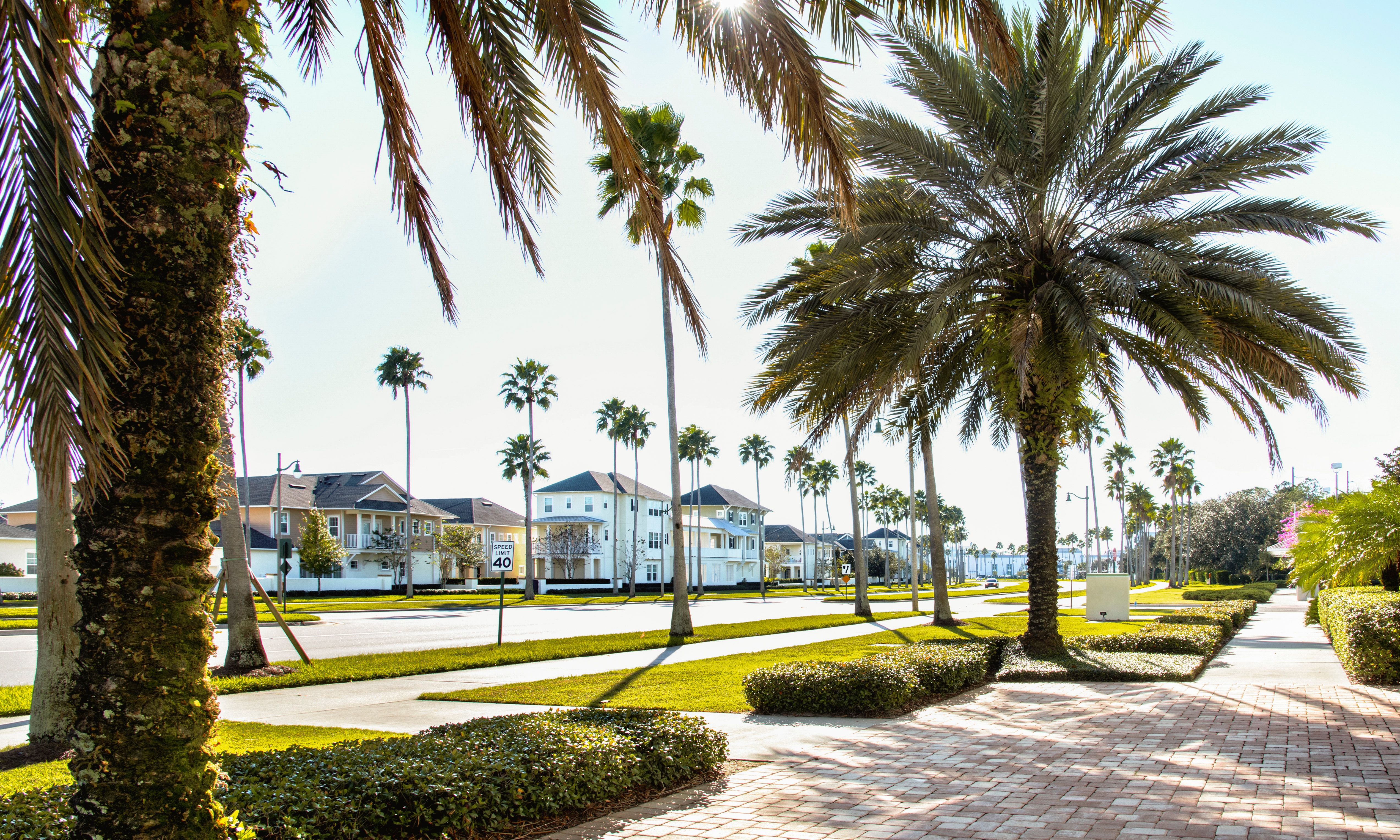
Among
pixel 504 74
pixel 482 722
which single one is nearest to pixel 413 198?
pixel 504 74

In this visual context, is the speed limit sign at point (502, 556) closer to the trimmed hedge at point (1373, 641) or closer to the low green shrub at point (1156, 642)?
the low green shrub at point (1156, 642)

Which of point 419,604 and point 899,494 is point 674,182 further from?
point 899,494

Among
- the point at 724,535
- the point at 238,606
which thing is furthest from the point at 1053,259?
the point at 724,535

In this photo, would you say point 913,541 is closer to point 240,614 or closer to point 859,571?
point 859,571

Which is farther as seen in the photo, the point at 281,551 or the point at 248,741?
the point at 281,551

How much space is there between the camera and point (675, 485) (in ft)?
76.2

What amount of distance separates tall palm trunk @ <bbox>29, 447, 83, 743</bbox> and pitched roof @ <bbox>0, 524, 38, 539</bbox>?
58.2m

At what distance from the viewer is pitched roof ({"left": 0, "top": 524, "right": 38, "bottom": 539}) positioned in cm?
5738

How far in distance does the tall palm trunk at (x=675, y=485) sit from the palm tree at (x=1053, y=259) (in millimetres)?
7153

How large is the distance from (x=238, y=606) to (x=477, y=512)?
67287 mm

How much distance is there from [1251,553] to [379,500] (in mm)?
69929

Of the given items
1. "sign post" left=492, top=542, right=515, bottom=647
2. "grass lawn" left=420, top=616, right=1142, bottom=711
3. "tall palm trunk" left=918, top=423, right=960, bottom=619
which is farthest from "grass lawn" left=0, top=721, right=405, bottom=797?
"tall palm trunk" left=918, top=423, right=960, bottom=619

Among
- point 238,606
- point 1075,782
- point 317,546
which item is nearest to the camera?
point 1075,782

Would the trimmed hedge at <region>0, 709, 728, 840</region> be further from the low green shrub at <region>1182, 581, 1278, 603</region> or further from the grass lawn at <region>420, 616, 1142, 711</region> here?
the low green shrub at <region>1182, 581, 1278, 603</region>
